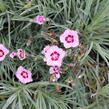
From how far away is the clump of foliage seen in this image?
2023mm

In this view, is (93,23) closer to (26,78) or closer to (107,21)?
(107,21)

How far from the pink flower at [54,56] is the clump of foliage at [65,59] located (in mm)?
60

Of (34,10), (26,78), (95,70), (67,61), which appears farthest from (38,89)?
(34,10)

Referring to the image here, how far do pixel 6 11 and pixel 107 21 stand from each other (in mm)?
737

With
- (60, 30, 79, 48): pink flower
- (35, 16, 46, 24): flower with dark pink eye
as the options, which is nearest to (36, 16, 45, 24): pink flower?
(35, 16, 46, 24): flower with dark pink eye

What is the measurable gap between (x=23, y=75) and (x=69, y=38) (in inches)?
16.6

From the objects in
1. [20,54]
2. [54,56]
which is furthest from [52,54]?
[20,54]

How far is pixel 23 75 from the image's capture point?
206 cm

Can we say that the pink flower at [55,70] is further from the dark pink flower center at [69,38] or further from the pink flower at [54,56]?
the dark pink flower center at [69,38]

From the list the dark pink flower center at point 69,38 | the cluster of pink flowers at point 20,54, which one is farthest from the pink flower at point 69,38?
the cluster of pink flowers at point 20,54

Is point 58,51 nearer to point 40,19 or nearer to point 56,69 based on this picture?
point 56,69

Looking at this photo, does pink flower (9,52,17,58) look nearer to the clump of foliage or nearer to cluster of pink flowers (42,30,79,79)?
the clump of foliage

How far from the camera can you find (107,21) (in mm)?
2104

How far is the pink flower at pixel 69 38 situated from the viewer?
1963 millimetres
